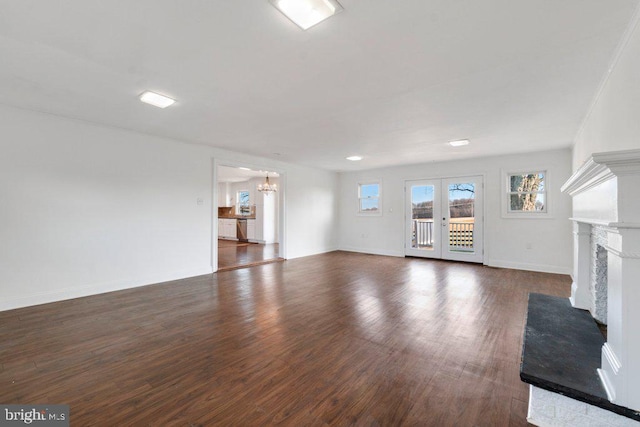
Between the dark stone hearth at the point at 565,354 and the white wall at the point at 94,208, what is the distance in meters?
5.13

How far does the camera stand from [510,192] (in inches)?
240

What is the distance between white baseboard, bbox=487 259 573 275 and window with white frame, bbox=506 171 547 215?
1.12m

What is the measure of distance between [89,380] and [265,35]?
2.87 metres

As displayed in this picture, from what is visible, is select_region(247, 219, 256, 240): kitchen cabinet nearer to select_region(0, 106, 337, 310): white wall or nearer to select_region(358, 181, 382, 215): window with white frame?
select_region(358, 181, 382, 215): window with white frame

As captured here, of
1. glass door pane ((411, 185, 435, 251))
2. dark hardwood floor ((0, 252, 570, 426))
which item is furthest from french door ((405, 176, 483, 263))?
dark hardwood floor ((0, 252, 570, 426))

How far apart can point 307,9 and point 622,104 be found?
2.58 meters

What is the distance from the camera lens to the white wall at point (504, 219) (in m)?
5.51

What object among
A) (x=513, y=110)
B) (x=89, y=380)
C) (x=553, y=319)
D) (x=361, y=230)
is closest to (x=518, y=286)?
(x=553, y=319)

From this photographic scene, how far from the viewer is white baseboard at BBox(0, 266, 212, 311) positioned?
344cm

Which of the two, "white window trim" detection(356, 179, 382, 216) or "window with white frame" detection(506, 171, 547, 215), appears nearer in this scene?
"window with white frame" detection(506, 171, 547, 215)

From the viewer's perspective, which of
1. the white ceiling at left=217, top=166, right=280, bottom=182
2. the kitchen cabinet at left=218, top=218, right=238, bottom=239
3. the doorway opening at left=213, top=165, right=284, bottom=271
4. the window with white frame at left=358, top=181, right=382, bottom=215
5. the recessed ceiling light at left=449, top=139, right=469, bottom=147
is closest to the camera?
the recessed ceiling light at left=449, top=139, right=469, bottom=147

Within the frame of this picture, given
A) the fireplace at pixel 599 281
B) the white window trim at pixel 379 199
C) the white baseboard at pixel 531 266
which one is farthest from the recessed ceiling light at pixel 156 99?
the white baseboard at pixel 531 266

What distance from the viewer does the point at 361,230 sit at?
8531 mm

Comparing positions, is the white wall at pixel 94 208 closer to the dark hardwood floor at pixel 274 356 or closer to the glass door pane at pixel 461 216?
the dark hardwood floor at pixel 274 356
